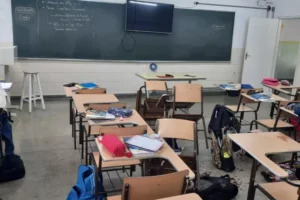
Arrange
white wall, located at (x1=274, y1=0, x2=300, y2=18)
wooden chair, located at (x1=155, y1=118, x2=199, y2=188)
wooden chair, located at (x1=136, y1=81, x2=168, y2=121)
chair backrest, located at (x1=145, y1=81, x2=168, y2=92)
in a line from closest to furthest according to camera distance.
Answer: wooden chair, located at (x1=155, y1=118, x2=199, y2=188), wooden chair, located at (x1=136, y1=81, x2=168, y2=121), chair backrest, located at (x1=145, y1=81, x2=168, y2=92), white wall, located at (x1=274, y1=0, x2=300, y2=18)

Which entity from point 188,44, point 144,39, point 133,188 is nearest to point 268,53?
point 188,44

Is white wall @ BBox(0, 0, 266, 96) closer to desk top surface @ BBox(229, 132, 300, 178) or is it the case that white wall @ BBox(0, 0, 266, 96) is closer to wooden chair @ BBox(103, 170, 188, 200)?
desk top surface @ BBox(229, 132, 300, 178)

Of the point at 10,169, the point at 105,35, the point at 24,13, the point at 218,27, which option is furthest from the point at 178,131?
the point at 218,27

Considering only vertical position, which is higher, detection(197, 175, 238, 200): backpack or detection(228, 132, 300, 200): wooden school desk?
detection(228, 132, 300, 200): wooden school desk

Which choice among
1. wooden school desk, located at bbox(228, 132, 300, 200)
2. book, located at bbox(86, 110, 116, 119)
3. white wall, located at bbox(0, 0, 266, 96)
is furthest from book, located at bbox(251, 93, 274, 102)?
white wall, located at bbox(0, 0, 266, 96)

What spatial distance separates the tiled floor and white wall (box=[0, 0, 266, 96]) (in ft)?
3.19

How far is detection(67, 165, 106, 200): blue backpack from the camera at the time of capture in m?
2.06

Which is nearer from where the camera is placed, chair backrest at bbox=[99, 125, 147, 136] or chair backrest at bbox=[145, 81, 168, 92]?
chair backrest at bbox=[99, 125, 147, 136]

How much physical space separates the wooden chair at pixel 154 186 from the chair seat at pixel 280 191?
773mm

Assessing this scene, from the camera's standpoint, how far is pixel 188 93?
4039mm

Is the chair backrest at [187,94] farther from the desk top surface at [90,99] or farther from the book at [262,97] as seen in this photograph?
the desk top surface at [90,99]

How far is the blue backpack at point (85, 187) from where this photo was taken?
2059 millimetres

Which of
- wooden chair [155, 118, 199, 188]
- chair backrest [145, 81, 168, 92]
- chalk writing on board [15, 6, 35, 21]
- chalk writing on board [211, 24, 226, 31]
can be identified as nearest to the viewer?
wooden chair [155, 118, 199, 188]

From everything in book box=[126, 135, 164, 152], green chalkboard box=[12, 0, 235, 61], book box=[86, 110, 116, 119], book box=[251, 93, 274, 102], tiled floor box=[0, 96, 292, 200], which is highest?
green chalkboard box=[12, 0, 235, 61]
